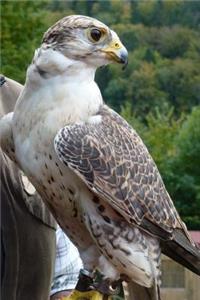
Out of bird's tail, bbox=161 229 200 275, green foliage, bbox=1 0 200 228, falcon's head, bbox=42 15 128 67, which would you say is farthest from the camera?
green foliage, bbox=1 0 200 228

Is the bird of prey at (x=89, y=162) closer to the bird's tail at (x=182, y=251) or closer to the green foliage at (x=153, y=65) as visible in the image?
the bird's tail at (x=182, y=251)

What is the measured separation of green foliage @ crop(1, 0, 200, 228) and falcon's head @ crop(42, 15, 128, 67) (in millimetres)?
11833

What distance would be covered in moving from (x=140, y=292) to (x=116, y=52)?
19.4 inches

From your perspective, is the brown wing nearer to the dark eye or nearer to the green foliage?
the dark eye

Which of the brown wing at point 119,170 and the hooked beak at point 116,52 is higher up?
the hooked beak at point 116,52

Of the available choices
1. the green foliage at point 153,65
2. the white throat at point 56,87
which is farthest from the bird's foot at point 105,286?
the green foliage at point 153,65

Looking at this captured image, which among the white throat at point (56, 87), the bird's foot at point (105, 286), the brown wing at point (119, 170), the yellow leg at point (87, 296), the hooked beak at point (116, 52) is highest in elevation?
the hooked beak at point (116, 52)

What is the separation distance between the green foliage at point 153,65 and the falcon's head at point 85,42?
466 inches

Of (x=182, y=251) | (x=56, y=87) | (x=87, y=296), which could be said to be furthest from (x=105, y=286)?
(x=56, y=87)

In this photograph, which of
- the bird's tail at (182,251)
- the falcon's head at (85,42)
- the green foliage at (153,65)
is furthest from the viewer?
the green foliage at (153,65)

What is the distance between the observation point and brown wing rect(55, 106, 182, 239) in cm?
203

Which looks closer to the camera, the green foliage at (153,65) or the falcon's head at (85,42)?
the falcon's head at (85,42)

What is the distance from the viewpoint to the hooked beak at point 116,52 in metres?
1.98

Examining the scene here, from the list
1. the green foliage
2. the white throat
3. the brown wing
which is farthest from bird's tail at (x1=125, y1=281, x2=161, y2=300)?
the green foliage
